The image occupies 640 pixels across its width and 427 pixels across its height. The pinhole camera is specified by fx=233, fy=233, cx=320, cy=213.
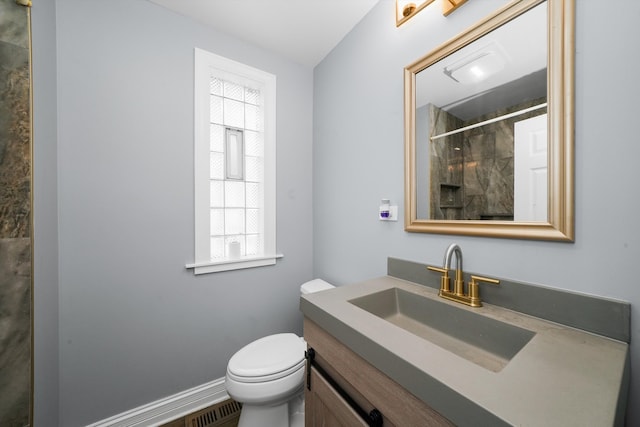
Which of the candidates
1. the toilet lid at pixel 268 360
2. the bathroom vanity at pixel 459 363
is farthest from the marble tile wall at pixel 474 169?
the toilet lid at pixel 268 360

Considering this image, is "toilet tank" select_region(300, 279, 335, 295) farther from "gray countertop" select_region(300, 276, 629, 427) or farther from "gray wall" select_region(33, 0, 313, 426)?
"gray countertop" select_region(300, 276, 629, 427)

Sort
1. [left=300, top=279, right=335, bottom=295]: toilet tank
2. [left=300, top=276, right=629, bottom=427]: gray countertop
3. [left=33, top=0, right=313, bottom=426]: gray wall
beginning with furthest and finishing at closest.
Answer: [left=300, top=279, right=335, bottom=295]: toilet tank
[left=33, top=0, right=313, bottom=426]: gray wall
[left=300, top=276, right=629, bottom=427]: gray countertop

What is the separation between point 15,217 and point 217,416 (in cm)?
144

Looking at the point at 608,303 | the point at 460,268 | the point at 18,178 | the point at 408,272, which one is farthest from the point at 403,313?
the point at 18,178

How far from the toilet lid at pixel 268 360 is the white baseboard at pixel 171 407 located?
0.50 metres

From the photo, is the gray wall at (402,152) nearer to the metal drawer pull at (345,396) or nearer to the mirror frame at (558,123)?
the mirror frame at (558,123)

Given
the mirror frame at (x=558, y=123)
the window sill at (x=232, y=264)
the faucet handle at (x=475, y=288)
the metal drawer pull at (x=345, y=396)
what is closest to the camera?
the metal drawer pull at (x=345, y=396)

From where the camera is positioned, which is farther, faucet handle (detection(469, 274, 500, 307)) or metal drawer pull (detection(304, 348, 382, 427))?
faucet handle (detection(469, 274, 500, 307))

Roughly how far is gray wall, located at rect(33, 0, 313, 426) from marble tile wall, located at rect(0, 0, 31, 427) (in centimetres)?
16

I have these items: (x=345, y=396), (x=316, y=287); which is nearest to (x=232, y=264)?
(x=316, y=287)

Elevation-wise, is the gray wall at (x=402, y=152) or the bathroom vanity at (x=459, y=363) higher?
the gray wall at (x=402, y=152)

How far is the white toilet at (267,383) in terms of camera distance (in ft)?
3.67

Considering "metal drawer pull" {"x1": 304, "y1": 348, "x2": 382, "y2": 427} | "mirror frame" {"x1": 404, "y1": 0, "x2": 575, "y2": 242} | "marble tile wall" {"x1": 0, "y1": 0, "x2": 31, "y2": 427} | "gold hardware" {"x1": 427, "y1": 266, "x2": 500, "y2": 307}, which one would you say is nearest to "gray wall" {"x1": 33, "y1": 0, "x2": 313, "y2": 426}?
"marble tile wall" {"x1": 0, "y1": 0, "x2": 31, "y2": 427}

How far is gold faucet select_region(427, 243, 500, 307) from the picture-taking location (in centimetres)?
87
